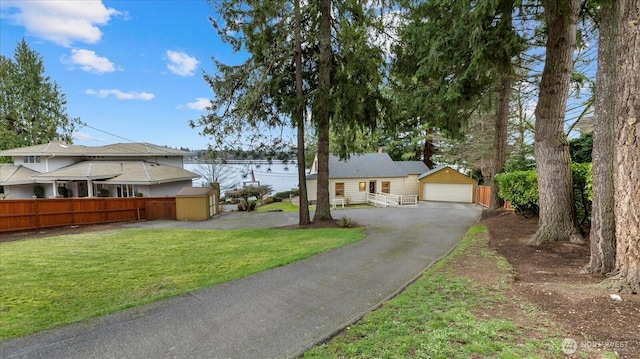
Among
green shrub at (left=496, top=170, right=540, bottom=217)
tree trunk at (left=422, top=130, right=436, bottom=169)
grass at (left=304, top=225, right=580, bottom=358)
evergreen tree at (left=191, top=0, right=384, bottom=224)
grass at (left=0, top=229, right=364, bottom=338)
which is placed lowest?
grass at (left=0, top=229, right=364, bottom=338)

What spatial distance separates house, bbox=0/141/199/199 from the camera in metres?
19.4

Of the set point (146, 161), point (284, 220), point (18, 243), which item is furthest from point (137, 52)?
point (284, 220)

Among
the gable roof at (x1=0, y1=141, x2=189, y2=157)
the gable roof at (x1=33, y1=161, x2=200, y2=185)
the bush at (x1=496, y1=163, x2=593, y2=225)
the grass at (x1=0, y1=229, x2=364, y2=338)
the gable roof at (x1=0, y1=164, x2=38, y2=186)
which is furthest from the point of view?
the gable roof at (x1=0, y1=141, x2=189, y2=157)

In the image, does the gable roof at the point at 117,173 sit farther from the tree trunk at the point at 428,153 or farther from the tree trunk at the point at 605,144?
the tree trunk at the point at 428,153

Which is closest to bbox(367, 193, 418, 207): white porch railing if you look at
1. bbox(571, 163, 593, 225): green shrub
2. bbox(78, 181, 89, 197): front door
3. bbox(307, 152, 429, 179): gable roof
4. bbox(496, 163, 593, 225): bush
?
bbox(307, 152, 429, 179): gable roof

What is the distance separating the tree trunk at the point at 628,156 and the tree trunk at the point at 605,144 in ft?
2.59

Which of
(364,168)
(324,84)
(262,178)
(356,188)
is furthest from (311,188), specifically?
(262,178)

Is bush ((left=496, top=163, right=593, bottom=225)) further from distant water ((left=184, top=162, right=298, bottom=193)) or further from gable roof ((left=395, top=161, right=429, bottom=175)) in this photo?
distant water ((left=184, top=162, right=298, bottom=193))

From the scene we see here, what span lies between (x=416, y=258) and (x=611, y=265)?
11.0 ft

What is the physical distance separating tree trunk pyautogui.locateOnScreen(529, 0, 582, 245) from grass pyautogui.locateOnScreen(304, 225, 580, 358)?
11.3 ft

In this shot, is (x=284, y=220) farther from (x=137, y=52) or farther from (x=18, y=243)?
(x=137, y=52)

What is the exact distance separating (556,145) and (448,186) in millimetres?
19526

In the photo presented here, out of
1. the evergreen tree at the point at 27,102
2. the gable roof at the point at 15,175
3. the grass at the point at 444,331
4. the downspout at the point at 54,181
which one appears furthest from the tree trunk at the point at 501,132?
the evergreen tree at the point at 27,102

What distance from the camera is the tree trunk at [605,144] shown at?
4516mm
